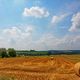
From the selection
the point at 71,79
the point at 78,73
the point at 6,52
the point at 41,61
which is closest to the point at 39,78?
the point at 71,79

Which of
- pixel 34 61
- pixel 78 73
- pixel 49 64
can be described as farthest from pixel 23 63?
pixel 78 73

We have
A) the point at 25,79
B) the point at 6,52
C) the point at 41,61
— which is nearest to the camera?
the point at 25,79

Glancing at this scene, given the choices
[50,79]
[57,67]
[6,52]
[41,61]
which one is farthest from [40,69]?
[6,52]

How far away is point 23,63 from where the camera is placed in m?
45.5

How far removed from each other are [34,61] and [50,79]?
2291cm

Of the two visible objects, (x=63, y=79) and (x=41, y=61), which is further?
(x=41, y=61)

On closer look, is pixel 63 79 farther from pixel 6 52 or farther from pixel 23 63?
pixel 6 52

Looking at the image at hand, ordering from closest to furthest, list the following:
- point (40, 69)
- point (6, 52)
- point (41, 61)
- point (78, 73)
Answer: point (78, 73), point (40, 69), point (41, 61), point (6, 52)

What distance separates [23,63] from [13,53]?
52806mm

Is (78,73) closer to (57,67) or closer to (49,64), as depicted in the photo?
(57,67)

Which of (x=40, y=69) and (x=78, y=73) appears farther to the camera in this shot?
(x=40, y=69)

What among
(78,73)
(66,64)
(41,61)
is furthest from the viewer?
(41,61)

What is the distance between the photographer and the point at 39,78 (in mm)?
23516

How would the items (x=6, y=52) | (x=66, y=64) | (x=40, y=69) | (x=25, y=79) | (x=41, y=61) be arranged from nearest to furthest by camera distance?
(x=25, y=79)
(x=40, y=69)
(x=66, y=64)
(x=41, y=61)
(x=6, y=52)
